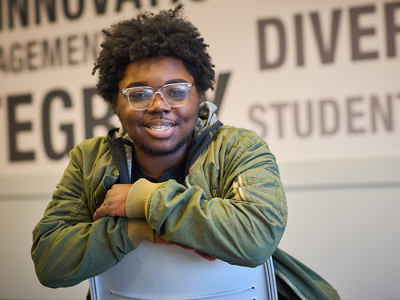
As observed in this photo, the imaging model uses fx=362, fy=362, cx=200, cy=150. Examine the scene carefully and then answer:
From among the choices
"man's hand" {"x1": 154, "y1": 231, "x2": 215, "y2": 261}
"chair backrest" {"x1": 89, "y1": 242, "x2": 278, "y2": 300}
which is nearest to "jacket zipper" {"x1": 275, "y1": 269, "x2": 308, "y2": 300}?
"chair backrest" {"x1": 89, "y1": 242, "x2": 278, "y2": 300}

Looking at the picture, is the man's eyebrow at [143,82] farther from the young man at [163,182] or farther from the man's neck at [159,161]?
the man's neck at [159,161]

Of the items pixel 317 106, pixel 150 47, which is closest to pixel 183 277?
pixel 150 47

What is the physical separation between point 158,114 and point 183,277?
0.59 meters

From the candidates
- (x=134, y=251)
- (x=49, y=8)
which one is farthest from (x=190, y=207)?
(x=49, y=8)

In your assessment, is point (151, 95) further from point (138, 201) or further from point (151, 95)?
point (138, 201)

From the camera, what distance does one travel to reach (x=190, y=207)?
3.43 feet

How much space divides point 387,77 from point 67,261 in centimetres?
216

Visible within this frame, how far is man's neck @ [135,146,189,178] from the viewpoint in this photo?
1432 mm

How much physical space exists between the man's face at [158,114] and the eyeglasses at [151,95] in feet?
0.05

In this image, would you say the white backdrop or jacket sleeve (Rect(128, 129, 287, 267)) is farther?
the white backdrop

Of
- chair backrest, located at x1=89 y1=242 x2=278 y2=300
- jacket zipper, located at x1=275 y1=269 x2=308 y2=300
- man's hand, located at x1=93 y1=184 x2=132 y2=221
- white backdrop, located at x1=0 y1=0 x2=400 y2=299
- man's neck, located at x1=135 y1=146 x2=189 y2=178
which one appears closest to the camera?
chair backrest, located at x1=89 y1=242 x2=278 y2=300

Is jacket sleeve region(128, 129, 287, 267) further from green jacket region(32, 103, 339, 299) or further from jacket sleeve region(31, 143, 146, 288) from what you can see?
jacket sleeve region(31, 143, 146, 288)

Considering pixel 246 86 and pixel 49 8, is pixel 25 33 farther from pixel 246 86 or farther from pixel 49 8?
pixel 246 86

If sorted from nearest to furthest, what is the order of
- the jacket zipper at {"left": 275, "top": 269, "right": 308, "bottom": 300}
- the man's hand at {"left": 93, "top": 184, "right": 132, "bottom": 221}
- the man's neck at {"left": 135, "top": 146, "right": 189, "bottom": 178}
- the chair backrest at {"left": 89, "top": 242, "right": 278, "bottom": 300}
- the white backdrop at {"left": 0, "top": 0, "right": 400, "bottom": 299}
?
the chair backrest at {"left": 89, "top": 242, "right": 278, "bottom": 300}, the man's hand at {"left": 93, "top": 184, "right": 132, "bottom": 221}, the jacket zipper at {"left": 275, "top": 269, "right": 308, "bottom": 300}, the man's neck at {"left": 135, "top": 146, "right": 189, "bottom": 178}, the white backdrop at {"left": 0, "top": 0, "right": 400, "bottom": 299}
